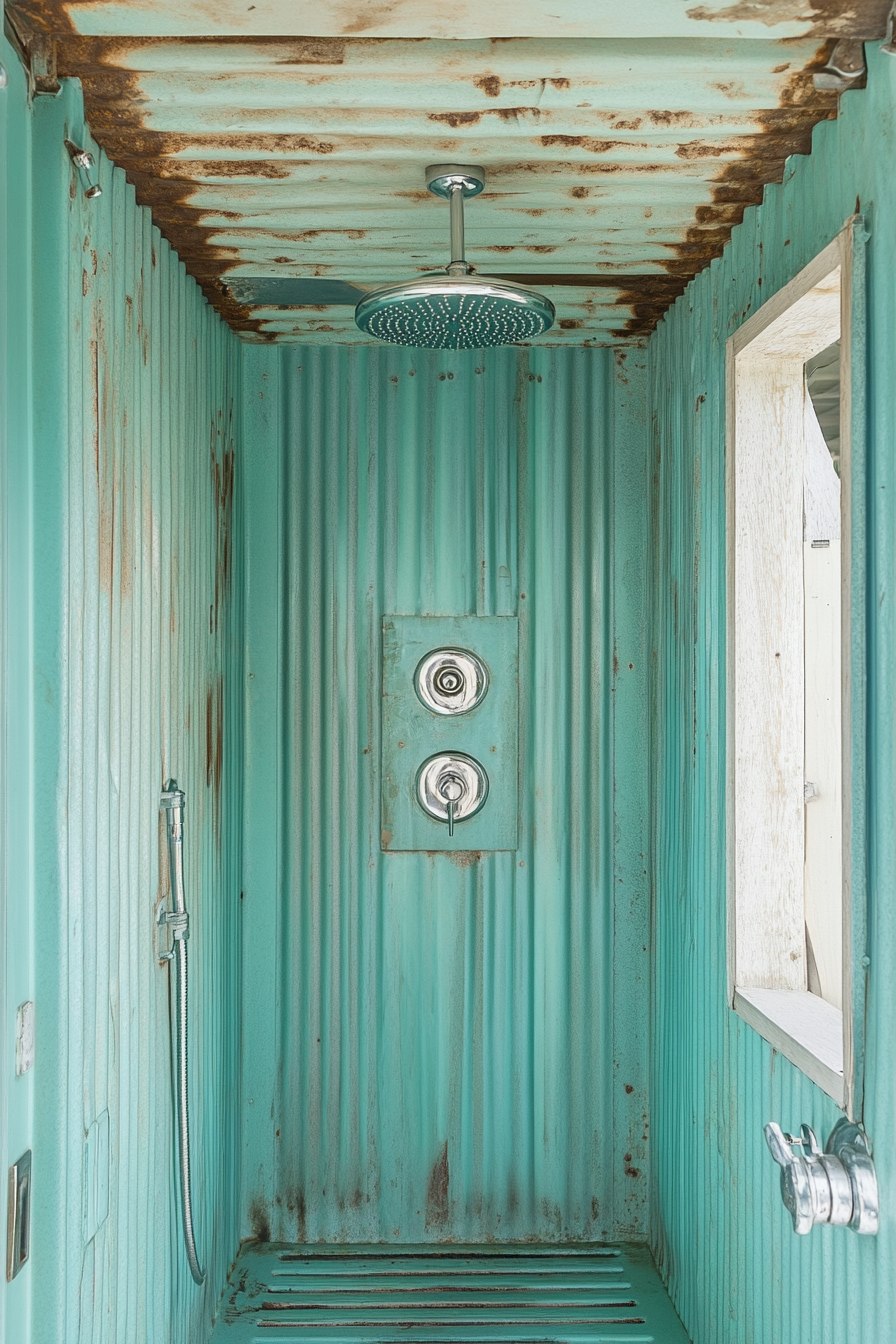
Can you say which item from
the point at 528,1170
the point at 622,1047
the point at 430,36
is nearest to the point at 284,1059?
the point at 528,1170

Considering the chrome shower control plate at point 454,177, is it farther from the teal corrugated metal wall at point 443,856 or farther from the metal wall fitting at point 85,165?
the teal corrugated metal wall at point 443,856

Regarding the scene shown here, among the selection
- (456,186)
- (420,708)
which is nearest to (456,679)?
(420,708)

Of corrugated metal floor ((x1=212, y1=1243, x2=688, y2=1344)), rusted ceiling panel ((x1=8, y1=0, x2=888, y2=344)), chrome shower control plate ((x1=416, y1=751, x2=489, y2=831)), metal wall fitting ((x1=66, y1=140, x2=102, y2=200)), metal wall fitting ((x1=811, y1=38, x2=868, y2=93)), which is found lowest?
corrugated metal floor ((x1=212, y1=1243, x2=688, y2=1344))

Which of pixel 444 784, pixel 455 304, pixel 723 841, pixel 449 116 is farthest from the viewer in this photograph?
pixel 444 784

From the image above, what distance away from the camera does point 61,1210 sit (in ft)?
5.57

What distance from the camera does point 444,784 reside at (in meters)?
3.27

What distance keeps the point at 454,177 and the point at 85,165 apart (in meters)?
0.71

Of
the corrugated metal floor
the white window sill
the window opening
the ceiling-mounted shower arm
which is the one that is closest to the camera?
the white window sill

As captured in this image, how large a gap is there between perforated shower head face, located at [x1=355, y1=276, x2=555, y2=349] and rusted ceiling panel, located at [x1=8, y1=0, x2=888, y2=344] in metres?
0.28

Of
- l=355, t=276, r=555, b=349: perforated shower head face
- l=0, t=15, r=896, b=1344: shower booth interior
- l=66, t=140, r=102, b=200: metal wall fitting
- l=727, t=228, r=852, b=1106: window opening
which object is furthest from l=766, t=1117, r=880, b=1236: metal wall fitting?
l=66, t=140, r=102, b=200: metal wall fitting

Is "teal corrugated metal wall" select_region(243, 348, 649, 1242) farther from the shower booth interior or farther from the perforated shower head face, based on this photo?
the perforated shower head face

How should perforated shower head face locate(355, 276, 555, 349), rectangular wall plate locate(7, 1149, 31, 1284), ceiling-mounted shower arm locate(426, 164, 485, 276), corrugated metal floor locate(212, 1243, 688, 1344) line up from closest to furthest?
rectangular wall plate locate(7, 1149, 31, 1284) < perforated shower head face locate(355, 276, 555, 349) < ceiling-mounted shower arm locate(426, 164, 485, 276) < corrugated metal floor locate(212, 1243, 688, 1344)

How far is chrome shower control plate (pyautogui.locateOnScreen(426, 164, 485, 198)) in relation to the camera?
208 cm

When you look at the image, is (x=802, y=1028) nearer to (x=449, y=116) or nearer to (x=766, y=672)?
(x=766, y=672)
